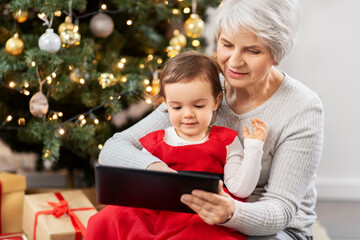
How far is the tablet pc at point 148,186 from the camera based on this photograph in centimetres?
116

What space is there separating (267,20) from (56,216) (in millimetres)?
1214

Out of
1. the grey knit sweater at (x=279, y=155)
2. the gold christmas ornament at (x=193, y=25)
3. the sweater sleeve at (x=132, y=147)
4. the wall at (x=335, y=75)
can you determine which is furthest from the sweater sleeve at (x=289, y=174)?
the wall at (x=335, y=75)

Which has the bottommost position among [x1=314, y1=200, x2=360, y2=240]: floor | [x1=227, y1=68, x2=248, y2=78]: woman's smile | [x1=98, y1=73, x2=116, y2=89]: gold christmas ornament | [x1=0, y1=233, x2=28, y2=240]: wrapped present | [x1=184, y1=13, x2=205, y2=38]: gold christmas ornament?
[x1=314, y1=200, x2=360, y2=240]: floor

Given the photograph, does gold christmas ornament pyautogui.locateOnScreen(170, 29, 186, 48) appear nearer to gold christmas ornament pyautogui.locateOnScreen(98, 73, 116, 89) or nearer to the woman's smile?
gold christmas ornament pyautogui.locateOnScreen(98, 73, 116, 89)

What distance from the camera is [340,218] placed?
9.57 ft

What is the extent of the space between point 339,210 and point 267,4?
6.78 ft

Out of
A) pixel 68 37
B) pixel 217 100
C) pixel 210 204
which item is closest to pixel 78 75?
pixel 68 37

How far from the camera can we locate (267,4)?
1.39 m

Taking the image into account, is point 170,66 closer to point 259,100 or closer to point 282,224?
point 259,100

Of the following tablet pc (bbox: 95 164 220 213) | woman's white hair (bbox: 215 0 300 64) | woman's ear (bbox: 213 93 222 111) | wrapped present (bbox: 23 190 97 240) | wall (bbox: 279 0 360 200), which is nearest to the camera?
tablet pc (bbox: 95 164 220 213)

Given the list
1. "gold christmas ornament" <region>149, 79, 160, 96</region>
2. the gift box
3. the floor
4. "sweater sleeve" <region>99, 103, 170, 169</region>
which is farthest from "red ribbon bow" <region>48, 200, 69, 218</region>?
the floor

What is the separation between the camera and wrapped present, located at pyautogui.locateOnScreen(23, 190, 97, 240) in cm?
191

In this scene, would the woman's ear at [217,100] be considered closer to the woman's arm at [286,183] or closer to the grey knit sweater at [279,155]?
the grey knit sweater at [279,155]

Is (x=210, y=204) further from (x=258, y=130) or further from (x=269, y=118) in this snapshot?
(x=269, y=118)
